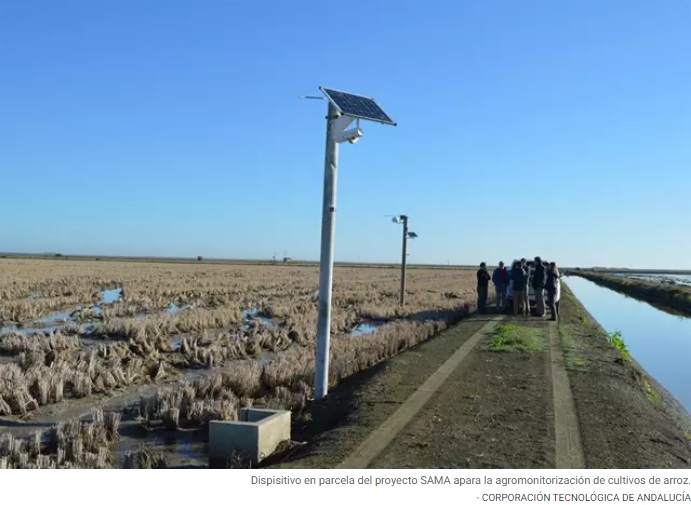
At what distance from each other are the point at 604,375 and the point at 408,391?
3868mm

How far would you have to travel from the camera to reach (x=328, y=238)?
9391 millimetres

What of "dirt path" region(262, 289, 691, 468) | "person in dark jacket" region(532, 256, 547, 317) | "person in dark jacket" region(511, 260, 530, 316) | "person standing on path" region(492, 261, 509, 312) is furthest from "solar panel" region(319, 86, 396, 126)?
"person standing on path" region(492, 261, 509, 312)

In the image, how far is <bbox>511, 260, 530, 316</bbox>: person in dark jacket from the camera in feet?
67.1

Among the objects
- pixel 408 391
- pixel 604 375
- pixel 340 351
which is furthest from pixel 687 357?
pixel 408 391

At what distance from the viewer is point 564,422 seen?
785cm

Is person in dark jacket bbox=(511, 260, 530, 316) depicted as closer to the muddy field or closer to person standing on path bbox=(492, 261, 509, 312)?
person standing on path bbox=(492, 261, 509, 312)

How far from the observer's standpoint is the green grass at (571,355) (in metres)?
12.0

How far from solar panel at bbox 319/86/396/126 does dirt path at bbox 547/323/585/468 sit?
4.48m

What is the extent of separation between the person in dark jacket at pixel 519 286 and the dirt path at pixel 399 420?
8.00 m

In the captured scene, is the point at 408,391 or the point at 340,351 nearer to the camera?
the point at 408,391

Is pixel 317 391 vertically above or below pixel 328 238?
below

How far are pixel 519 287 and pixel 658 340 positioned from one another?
7.67 meters
